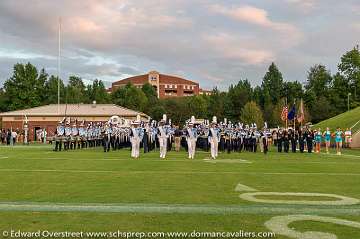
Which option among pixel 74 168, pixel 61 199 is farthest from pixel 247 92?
pixel 61 199

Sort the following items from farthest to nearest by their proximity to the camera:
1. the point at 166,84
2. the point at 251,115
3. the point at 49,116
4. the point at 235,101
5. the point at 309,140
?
the point at 166,84, the point at 235,101, the point at 251,115, the point at 49,116, the point at 309,140

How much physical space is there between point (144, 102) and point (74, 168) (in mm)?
88615

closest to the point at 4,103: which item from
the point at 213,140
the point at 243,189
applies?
the point at 213,140

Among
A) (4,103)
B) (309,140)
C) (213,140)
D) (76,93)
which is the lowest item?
(309,140)

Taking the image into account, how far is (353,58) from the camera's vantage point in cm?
9369

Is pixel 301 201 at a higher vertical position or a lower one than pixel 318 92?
lower

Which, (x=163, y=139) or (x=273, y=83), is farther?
(x=273, y=83)

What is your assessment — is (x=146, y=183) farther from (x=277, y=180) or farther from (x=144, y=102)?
(x=144, y=102)

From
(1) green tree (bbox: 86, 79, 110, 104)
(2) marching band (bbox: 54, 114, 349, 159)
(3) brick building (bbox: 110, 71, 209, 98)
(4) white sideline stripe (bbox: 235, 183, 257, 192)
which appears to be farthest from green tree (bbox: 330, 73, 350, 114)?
(4) white sideline stripe (bbox: 235, 183, 257, 192)

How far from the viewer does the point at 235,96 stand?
105688mm

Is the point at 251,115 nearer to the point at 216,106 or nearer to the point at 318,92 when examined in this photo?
the point at 216,106

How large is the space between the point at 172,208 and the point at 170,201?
84 centimetres

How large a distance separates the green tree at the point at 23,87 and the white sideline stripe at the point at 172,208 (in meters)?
92.7

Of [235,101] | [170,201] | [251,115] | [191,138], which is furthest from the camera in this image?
[235,101]
